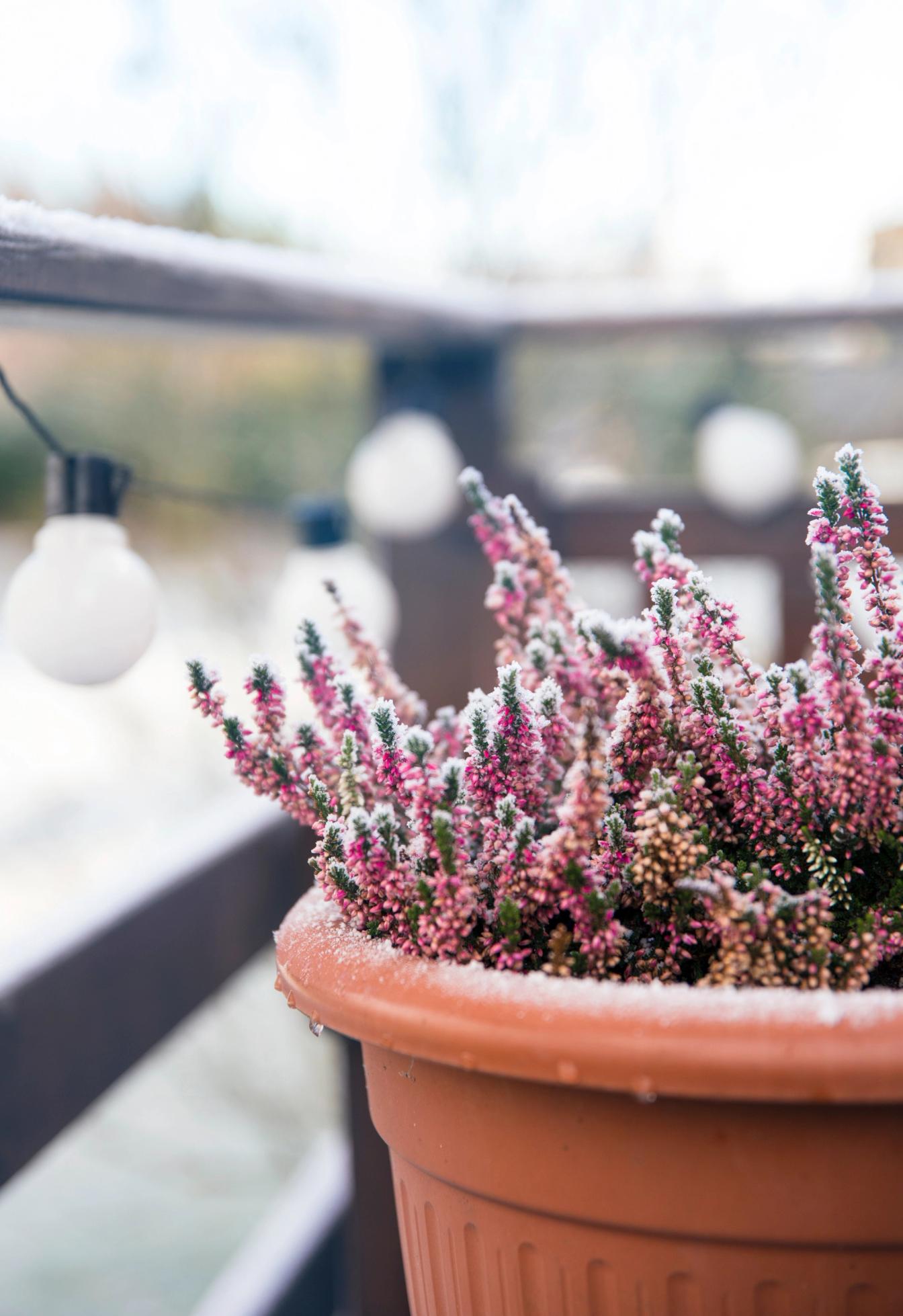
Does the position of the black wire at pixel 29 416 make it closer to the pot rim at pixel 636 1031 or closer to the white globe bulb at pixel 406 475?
the pot rim at pixel 636 1031

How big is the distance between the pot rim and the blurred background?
1.86 m

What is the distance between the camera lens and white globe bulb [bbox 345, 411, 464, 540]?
1.70 m

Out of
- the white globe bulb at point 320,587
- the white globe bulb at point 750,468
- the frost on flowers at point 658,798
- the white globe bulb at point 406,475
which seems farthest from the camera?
the white globe bulb at point 750,468

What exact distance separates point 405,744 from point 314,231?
8.72 feet

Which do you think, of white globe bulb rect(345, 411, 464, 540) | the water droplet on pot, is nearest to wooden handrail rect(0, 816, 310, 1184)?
white globe bulb rect(345, 411, 464, 540)

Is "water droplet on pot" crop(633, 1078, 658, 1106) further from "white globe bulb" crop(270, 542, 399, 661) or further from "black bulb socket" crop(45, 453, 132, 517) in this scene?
"white globe bulb" crop(270, 542, 399, 661)

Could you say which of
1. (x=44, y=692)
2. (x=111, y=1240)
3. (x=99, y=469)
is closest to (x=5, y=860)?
(x=44, y=692)

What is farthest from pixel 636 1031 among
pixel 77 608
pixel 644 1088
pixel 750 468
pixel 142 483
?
pixel 750 468

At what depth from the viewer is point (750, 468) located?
6.28ft

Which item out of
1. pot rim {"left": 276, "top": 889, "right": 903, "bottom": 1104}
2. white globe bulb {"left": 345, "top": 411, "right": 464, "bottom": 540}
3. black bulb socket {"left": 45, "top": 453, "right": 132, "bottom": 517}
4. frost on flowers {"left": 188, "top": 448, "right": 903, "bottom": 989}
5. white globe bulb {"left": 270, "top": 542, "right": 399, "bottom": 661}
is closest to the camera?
pot rim {"left": 276, "top": 889, "right": 903, "bottom": 1104}

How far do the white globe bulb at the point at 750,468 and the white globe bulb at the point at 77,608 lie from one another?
1239 millimetres

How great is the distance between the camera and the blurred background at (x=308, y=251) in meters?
2.59

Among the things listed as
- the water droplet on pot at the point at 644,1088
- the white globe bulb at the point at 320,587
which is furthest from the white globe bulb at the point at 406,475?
the water droplet on pot at the point at 644,1088

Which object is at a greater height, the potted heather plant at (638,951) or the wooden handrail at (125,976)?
the potted heather plant at (638,951)
